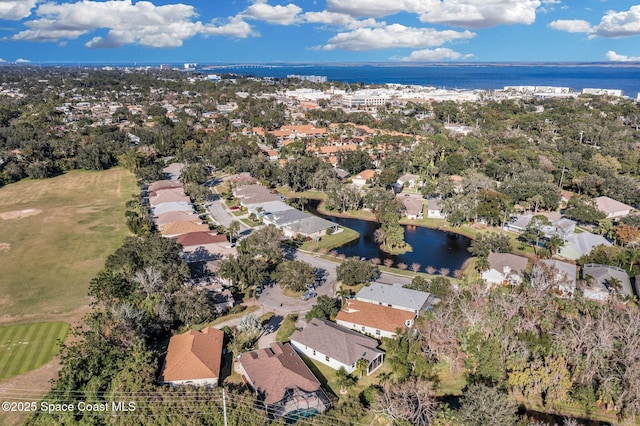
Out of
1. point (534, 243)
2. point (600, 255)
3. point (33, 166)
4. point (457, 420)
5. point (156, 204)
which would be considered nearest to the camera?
point (457, 420)

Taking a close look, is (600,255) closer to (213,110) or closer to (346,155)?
(346,155)

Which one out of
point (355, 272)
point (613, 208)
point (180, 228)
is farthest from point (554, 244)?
point (180, 228)

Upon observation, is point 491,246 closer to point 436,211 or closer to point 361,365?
point 436,211

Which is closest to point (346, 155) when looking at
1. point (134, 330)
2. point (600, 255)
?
point (600, 255)

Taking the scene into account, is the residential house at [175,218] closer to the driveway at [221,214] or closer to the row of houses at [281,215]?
the driveway at [221,214]

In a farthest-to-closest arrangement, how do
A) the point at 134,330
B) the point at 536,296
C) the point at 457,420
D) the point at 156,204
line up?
the point at 156,204
the point at 536,296
the point at 134,330
the point at 457,420

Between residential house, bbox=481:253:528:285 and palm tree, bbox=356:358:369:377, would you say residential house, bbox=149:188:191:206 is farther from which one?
palm tree, bbox=356:358:369:377

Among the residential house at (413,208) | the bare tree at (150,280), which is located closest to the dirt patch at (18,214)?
the bare tree at (150,280)
